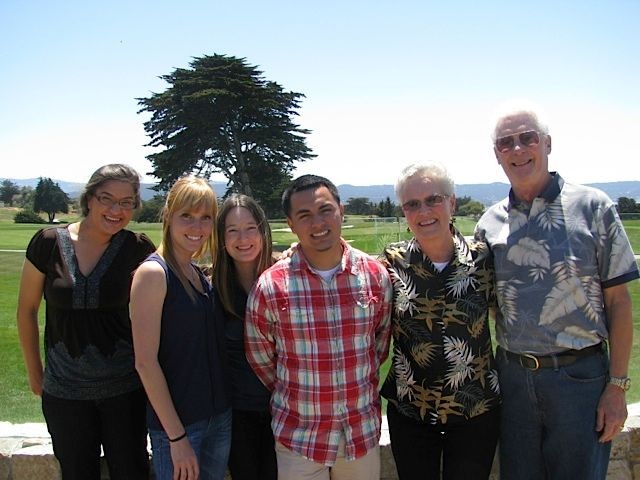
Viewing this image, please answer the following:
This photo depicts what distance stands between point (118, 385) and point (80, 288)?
0.46 metres

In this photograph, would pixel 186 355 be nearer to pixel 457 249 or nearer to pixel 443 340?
pixel 443 340

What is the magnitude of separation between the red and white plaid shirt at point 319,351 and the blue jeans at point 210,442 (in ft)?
0.77

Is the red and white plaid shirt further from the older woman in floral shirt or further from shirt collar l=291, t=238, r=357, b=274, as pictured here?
the older woman in floral shirt

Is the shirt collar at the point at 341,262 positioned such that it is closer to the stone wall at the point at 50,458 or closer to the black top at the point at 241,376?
the black top at the point at 241,376

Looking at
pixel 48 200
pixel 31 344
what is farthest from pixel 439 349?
pixel 48 200

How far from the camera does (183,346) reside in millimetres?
2238

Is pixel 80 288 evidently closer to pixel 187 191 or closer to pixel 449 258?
pixel 187 191

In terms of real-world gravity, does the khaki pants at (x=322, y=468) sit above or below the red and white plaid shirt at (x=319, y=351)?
below

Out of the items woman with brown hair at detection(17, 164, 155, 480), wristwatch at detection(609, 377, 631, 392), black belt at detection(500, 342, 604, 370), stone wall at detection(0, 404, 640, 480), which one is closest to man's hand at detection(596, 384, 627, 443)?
wristwatch at detection(609, 377, 631, 392)

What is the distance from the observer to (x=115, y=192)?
8.61ft

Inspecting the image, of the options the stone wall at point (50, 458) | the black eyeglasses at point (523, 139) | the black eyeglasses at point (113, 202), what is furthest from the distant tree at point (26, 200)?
the black eyeglasses at point (523, 139)

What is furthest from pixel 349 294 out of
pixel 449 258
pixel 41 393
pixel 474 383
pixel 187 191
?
pixel 41 393

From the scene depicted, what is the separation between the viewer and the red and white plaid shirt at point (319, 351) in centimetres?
220

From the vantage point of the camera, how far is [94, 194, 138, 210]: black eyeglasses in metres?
2.59
